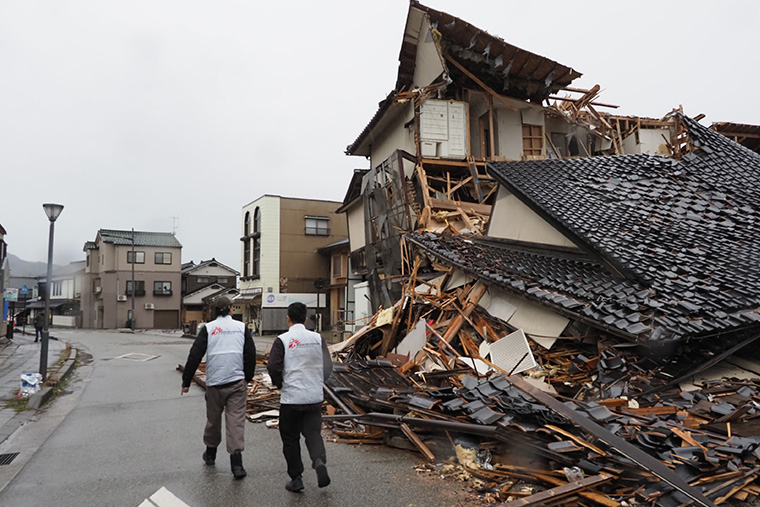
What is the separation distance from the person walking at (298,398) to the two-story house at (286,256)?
28194 millimetres

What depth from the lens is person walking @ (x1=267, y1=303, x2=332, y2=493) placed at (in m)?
4.39

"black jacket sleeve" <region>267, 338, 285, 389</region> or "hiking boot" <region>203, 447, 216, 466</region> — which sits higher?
"black jacket sleeve" <region>267, 338, 285, 389</region>

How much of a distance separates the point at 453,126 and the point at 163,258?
4108 centimetres

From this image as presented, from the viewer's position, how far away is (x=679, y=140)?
56.7ft

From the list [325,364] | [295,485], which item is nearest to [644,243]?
[325,364]

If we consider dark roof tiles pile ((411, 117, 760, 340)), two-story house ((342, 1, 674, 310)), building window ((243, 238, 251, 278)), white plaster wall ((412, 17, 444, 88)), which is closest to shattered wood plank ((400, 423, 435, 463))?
dark roof tiles pile ((411, 117, 760, 340))

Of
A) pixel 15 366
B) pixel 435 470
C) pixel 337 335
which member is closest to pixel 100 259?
pixel 337 335

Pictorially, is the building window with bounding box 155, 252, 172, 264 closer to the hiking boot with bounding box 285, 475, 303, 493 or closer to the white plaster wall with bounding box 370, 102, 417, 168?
the white plaster wall with bounding box 370, 102, 417, 168

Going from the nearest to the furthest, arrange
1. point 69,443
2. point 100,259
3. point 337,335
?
point 69,443 < point 337,335 < point 100,259

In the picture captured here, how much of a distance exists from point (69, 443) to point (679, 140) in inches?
772

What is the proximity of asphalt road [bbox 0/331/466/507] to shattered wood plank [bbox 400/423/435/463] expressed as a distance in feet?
0.44

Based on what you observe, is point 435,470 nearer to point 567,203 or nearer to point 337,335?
point 567,203

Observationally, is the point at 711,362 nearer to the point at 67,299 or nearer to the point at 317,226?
the point at 317,226

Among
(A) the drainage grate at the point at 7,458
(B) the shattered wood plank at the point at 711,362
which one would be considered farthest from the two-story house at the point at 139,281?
(B) the shattered wood plank at the point at 711,362
